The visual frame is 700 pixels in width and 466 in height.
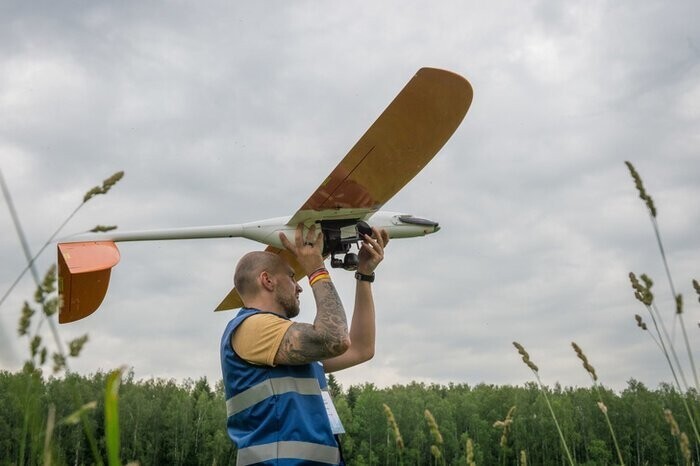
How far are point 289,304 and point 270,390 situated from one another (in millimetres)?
629

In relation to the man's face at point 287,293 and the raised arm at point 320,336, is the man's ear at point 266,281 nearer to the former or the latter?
the man's face at point 287,293

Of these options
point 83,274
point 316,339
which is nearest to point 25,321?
point 316,339

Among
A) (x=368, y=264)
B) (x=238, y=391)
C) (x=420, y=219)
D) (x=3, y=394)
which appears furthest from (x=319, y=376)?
(x=3, y=394)

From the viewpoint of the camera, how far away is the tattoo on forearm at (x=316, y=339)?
11.9 feet

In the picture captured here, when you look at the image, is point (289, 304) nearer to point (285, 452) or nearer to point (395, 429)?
point (285, 452)

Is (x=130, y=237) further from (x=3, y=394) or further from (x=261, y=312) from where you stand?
(x=3, y=394)

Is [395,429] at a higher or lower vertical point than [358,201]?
lower

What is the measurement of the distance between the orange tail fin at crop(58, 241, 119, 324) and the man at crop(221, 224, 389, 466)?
4.84 ft

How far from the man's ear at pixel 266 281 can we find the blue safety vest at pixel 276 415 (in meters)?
0.27

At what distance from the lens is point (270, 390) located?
3.72 metres

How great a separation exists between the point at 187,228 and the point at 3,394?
1122 centimetres

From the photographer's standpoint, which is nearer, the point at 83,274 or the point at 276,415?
A: the point at 276,415

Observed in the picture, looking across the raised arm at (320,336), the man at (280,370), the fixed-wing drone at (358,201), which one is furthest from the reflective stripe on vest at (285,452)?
the fixed-wing drone at (358,201)

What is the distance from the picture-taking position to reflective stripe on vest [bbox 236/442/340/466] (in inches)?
141
